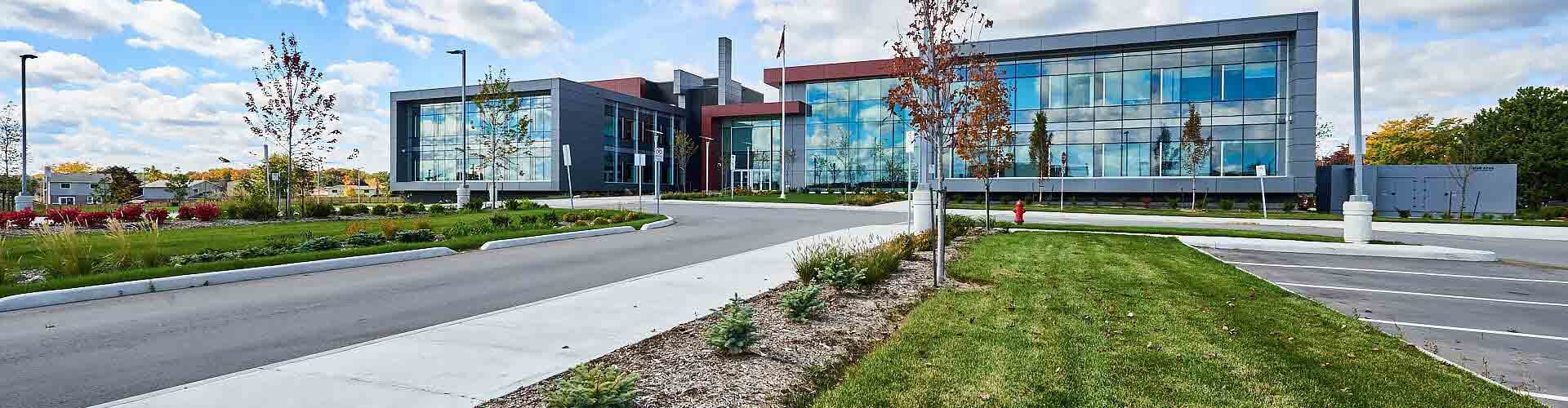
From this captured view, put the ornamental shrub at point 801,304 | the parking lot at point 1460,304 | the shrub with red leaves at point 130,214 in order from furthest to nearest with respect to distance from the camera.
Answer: the shrub with red leaves at point 130,214
the ornamental shrub at point 801,304
the parking lot at point 1460,304

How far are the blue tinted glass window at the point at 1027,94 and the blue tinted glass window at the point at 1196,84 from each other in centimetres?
872

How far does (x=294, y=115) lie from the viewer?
22.0 metres

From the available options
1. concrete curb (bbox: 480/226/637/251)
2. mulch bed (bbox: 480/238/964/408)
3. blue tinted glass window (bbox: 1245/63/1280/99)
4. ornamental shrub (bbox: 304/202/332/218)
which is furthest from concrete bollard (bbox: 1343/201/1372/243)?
blue tinted glass window (bbox: 1245/63/1280/99)

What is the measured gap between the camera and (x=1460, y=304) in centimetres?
845

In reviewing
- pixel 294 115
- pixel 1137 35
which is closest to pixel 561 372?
pixel 294 115

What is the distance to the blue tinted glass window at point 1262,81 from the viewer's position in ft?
134

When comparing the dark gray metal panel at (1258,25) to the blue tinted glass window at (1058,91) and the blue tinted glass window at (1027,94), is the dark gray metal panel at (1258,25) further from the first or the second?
the blue tinted glass window at (1027,94)

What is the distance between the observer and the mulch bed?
4.12 meters

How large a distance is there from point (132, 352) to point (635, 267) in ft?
20.9

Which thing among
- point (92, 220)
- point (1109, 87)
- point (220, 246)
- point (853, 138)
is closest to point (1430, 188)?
point (1109, 87)

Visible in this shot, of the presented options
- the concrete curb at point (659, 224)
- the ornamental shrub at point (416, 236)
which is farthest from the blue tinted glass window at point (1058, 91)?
the ornamental shrub at point (416, 236)

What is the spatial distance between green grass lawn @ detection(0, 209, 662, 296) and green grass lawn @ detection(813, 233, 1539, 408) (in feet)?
32.4

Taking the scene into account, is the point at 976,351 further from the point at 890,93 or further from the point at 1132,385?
the point at 890,93

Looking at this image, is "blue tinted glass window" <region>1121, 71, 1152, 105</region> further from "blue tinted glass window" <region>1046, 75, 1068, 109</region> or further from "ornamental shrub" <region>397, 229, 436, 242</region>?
"ornamental shrub" <region>397, 229, 436, 242</region>
